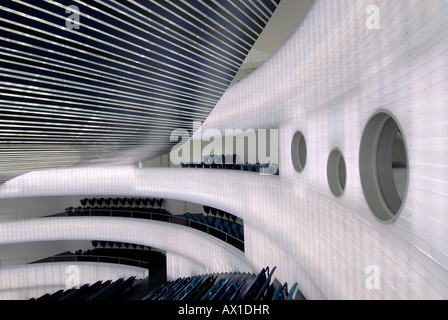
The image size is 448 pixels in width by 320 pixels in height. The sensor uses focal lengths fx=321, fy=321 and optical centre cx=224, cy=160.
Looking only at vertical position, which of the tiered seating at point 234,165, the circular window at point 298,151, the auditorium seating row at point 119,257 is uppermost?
the circular window at point 298,151

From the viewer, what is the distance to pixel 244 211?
25.6ft

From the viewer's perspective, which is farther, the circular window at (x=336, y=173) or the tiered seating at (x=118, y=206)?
the tiered seating at (x=118, y=206)

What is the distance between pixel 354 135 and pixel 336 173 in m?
1.00

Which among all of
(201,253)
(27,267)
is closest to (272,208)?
(201,253)

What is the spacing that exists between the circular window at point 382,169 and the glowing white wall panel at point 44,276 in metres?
13.7

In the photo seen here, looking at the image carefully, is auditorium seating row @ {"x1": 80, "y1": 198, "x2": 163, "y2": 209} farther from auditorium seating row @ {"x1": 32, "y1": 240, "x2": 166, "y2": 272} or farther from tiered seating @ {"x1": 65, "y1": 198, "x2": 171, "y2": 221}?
auditorium seating row @ {"x1": 32, "y1": 240, "x2": 166, "y2": 272}

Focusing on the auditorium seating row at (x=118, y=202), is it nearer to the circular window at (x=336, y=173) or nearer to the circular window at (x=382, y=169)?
the circular window at (x=336, y=173)

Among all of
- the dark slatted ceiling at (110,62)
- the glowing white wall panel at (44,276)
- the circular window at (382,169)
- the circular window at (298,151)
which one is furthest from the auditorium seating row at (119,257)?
the circular window at (382,169)

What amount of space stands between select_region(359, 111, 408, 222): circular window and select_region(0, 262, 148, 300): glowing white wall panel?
44.8 ft

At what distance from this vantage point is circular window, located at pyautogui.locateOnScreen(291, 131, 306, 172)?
5191mm

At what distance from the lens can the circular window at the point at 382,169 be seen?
2.64 metres

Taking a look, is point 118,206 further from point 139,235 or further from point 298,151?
point 298,151

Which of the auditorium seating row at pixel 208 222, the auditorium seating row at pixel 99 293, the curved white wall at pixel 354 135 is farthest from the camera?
the auditorium seating row at pixel 99 293

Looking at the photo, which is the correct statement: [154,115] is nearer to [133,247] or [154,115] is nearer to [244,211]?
[244,211]
